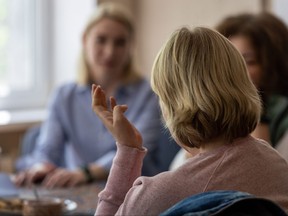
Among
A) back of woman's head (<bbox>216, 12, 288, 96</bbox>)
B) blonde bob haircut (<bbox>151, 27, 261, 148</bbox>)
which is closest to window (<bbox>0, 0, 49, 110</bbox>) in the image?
back of woman's head (<bbox>216, 12, 288, 96</bbox>)

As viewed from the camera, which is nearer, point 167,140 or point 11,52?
point 167,140

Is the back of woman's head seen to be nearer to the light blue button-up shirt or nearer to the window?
the light blue button-up shirt

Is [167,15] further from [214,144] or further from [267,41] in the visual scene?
[214,144]

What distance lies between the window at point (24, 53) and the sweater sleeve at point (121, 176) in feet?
8.58

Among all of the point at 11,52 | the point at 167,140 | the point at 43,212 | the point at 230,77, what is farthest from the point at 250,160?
the point at 11,52

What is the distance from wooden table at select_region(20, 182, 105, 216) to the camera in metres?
2.17

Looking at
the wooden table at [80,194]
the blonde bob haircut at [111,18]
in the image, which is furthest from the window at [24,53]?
the wooden table at [80,194]

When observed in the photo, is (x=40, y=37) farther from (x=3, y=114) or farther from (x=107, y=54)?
(x=107, y=54)

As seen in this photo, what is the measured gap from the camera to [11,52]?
165 inches

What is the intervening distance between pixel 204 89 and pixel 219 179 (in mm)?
187

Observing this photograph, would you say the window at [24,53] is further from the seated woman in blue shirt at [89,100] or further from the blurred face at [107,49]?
the blurred face at [107,49]

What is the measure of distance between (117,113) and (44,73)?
2766 millimetres

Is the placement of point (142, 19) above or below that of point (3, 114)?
above

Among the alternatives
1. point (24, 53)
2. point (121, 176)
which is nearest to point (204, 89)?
point (121, 176)
